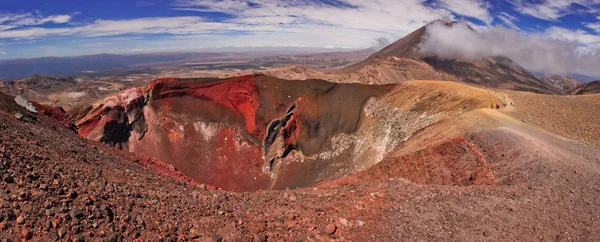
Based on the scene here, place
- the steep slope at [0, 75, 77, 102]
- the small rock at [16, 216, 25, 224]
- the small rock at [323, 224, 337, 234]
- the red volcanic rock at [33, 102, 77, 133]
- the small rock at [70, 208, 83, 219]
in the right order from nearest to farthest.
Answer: the small rock at [16, 216, 25, 224] < the small rock at [70, 208, 83, 219] < the small rock at [323, 224, 337, 234] < the red volcanic rock at [33, 102, 77, 133] < the steep slope at [0, 75, 77, 102]

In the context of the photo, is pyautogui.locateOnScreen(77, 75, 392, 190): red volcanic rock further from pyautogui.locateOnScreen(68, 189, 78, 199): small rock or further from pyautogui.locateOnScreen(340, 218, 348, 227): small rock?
pyautogui.locateOnScreen(68, 189, 78, 199): small rock

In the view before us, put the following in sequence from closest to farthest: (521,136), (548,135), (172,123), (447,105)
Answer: (521,136)
(548,135)
(447,105)
(172,123)

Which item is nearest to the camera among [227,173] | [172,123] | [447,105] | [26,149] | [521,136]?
[26,149]

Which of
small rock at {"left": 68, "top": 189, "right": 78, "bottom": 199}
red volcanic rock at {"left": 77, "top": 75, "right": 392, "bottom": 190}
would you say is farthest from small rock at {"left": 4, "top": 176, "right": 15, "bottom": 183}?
red volcanic rock at {"left": 77, "top": 75, "right": 392, "bottom": 190}

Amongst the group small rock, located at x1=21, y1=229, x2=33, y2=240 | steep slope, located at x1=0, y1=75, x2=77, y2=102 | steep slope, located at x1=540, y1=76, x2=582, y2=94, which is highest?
small rock, located at x1=21, y1=229, x2=33, y2=240

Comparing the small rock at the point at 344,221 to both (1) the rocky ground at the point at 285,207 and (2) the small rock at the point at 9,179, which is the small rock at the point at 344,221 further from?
(2) the small rock at the point at 9,179

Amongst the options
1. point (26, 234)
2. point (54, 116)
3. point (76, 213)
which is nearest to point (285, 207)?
point (76, 213)

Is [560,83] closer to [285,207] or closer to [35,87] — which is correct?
[285,207]

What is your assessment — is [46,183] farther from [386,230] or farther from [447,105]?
[447,105]

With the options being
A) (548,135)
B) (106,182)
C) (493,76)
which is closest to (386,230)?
(106,182)
